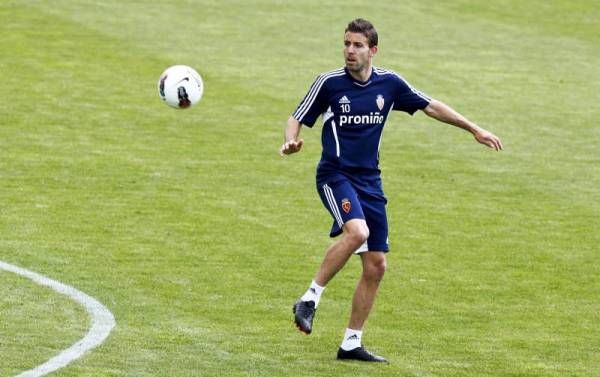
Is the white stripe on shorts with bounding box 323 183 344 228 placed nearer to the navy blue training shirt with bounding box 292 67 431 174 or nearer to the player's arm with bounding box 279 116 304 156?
the navy blue training shirt with bounding box 292 67 431 174

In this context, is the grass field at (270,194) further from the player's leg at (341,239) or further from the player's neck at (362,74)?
the player's neck at (362,74)

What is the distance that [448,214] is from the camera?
1758 cm

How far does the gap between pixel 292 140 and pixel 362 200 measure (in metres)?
0.76

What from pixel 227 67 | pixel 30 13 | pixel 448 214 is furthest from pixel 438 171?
pixel 30 13

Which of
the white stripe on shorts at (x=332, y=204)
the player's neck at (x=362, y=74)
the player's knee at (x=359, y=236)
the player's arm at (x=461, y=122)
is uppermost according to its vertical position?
the player's neck at (x=362, y=74)

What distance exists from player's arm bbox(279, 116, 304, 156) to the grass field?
1607 mm

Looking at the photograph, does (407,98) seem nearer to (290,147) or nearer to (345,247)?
(290,147)

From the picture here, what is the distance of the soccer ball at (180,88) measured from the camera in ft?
46.6

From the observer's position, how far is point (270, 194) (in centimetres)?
1814

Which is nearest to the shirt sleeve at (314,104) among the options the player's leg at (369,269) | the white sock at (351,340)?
the player's leg at (369,269)

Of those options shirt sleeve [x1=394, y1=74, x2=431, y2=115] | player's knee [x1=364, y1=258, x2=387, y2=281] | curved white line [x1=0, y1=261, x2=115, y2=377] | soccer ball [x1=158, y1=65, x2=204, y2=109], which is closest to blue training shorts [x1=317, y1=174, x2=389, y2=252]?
player's knee [x1=364, y1=258, x2=387, y2=281]

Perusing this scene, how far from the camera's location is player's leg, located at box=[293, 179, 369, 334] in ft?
36.4

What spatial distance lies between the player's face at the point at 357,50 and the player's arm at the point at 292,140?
645 mm

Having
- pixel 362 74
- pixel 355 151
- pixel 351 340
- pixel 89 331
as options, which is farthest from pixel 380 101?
pixel 89 331
